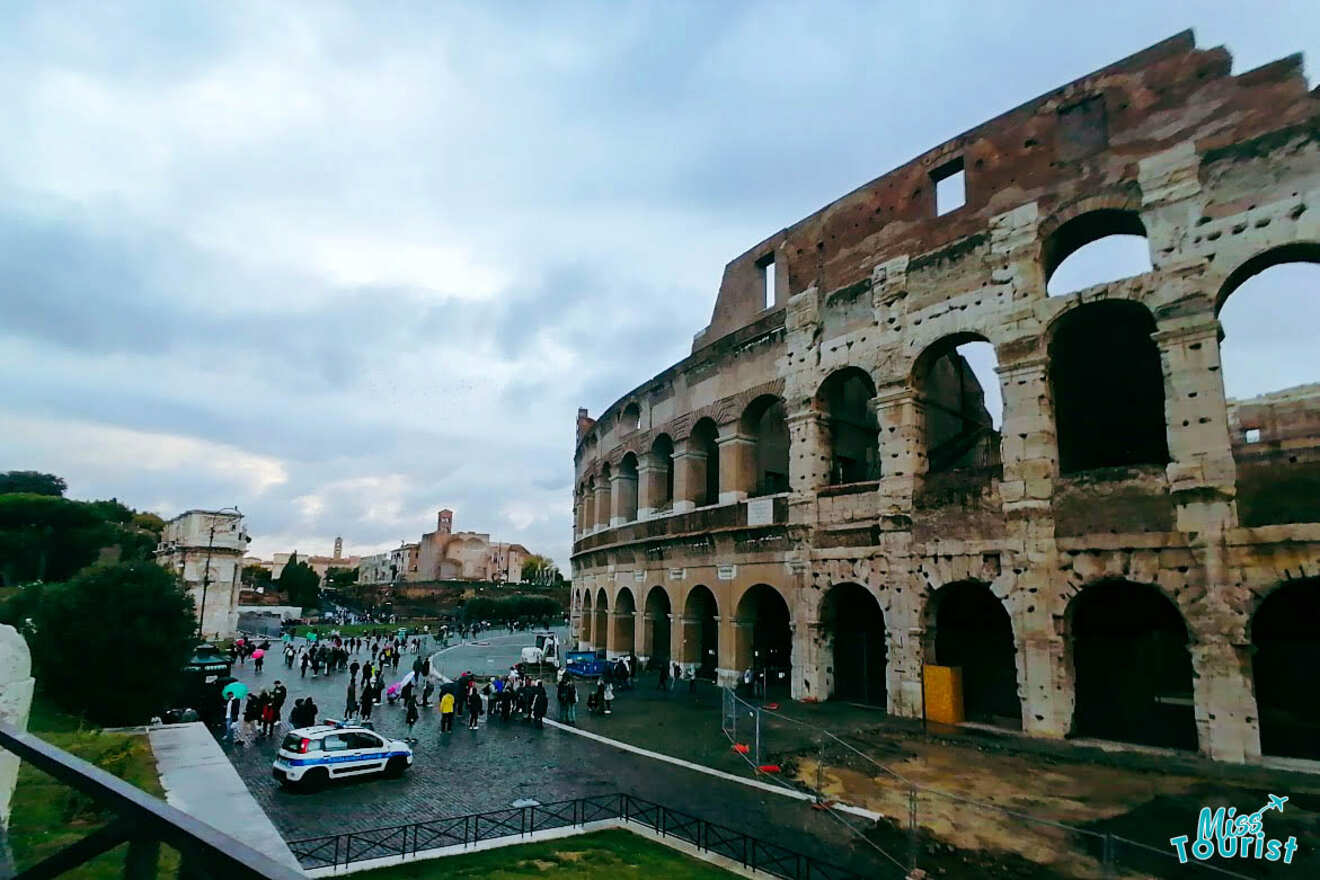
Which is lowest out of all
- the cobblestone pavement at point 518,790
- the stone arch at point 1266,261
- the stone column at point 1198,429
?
the cobblestone pavement at point 518,790

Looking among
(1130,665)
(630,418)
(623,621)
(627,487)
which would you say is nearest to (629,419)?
(630,418)

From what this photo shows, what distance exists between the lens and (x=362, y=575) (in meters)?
155

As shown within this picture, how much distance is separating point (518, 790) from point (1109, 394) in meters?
20.5

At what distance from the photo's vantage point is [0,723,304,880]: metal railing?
54.0 inches

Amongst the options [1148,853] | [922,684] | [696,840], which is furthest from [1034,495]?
[696,840]

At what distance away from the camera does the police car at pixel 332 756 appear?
1420 cm

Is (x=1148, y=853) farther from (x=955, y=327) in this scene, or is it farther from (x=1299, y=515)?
(x=955, y=327)

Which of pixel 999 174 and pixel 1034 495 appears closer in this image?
pixel 1034 495

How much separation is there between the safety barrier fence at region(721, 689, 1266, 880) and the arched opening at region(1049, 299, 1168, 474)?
11.9 m

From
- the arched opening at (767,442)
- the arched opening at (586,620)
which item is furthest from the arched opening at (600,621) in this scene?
the arched opening at (767,442)

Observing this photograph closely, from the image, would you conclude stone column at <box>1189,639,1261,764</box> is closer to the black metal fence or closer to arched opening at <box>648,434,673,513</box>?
the black metal fence

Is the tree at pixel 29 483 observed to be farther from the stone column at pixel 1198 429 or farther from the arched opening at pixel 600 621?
the stone column at pixel 1198 429

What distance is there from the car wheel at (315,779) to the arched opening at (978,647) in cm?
1492

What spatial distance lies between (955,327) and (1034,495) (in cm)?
511
